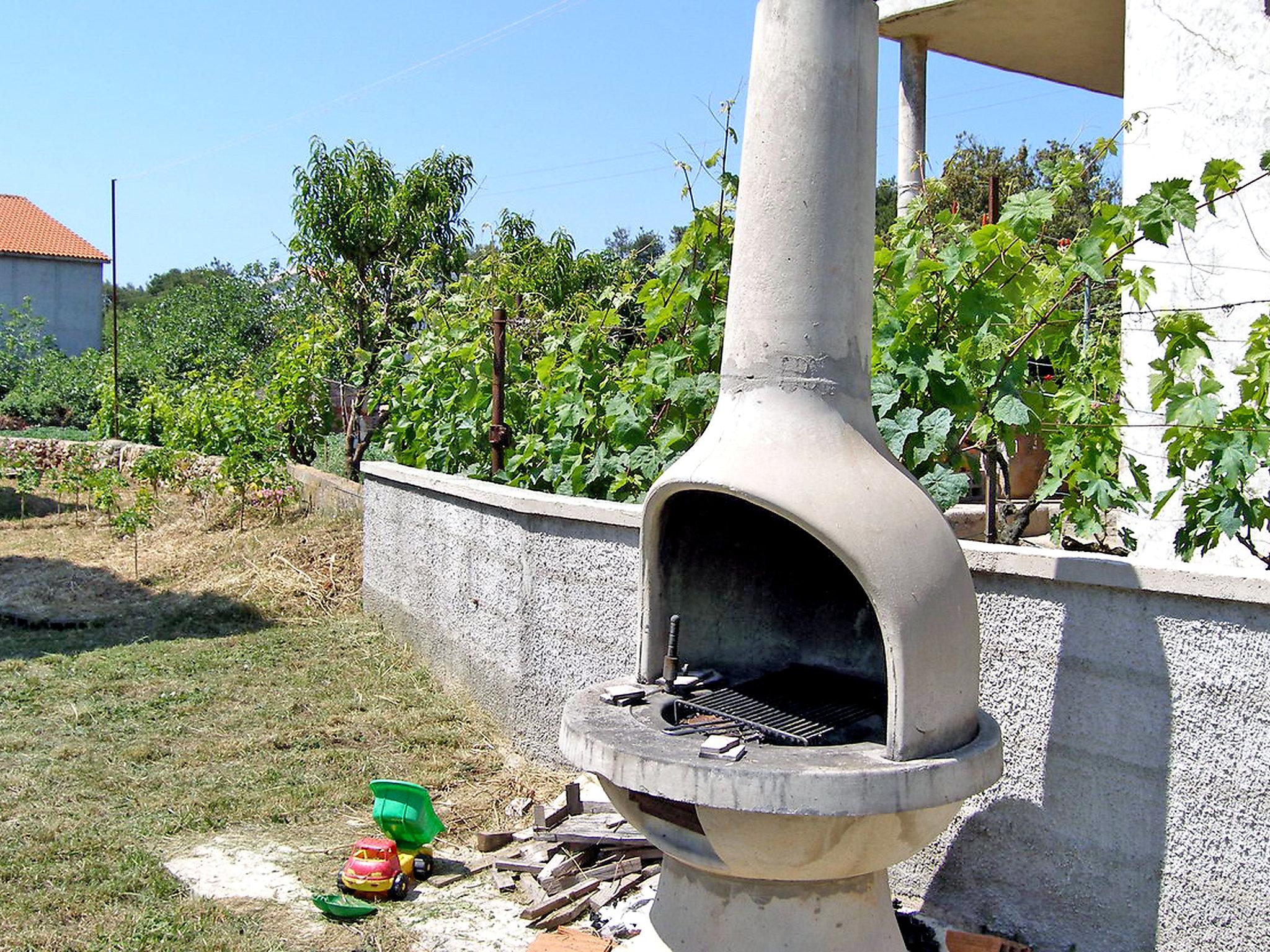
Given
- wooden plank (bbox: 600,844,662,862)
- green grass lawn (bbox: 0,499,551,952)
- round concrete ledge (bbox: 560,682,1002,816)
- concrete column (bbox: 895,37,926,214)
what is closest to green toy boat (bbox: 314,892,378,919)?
green grass lawn (bbox: 0,499,551,952)

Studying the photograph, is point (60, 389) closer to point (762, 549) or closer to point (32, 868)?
point (32, 868)

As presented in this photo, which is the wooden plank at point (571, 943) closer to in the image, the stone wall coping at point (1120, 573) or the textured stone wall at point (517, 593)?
the textured stone wall at point (517, 593)

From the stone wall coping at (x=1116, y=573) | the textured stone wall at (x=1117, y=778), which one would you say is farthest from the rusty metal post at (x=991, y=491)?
the textured stone wall at (x=1117, y=778)

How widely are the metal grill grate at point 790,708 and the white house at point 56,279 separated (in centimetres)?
4292

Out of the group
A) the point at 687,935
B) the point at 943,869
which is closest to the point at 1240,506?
the point at 943,869

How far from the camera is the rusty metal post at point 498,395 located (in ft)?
22.0

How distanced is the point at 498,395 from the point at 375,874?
3.13m

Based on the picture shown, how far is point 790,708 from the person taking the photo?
3.28m

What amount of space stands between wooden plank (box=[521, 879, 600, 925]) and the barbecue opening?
3.34 ft

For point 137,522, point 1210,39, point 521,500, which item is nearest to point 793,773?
point 521,500

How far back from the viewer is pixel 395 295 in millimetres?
13539

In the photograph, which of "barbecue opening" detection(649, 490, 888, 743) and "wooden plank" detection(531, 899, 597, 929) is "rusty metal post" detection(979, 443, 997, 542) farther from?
"wooden plank" detection(531, 899, 597, 929)

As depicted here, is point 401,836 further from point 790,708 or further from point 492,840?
point 790,708

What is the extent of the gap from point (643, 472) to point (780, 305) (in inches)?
91.6
